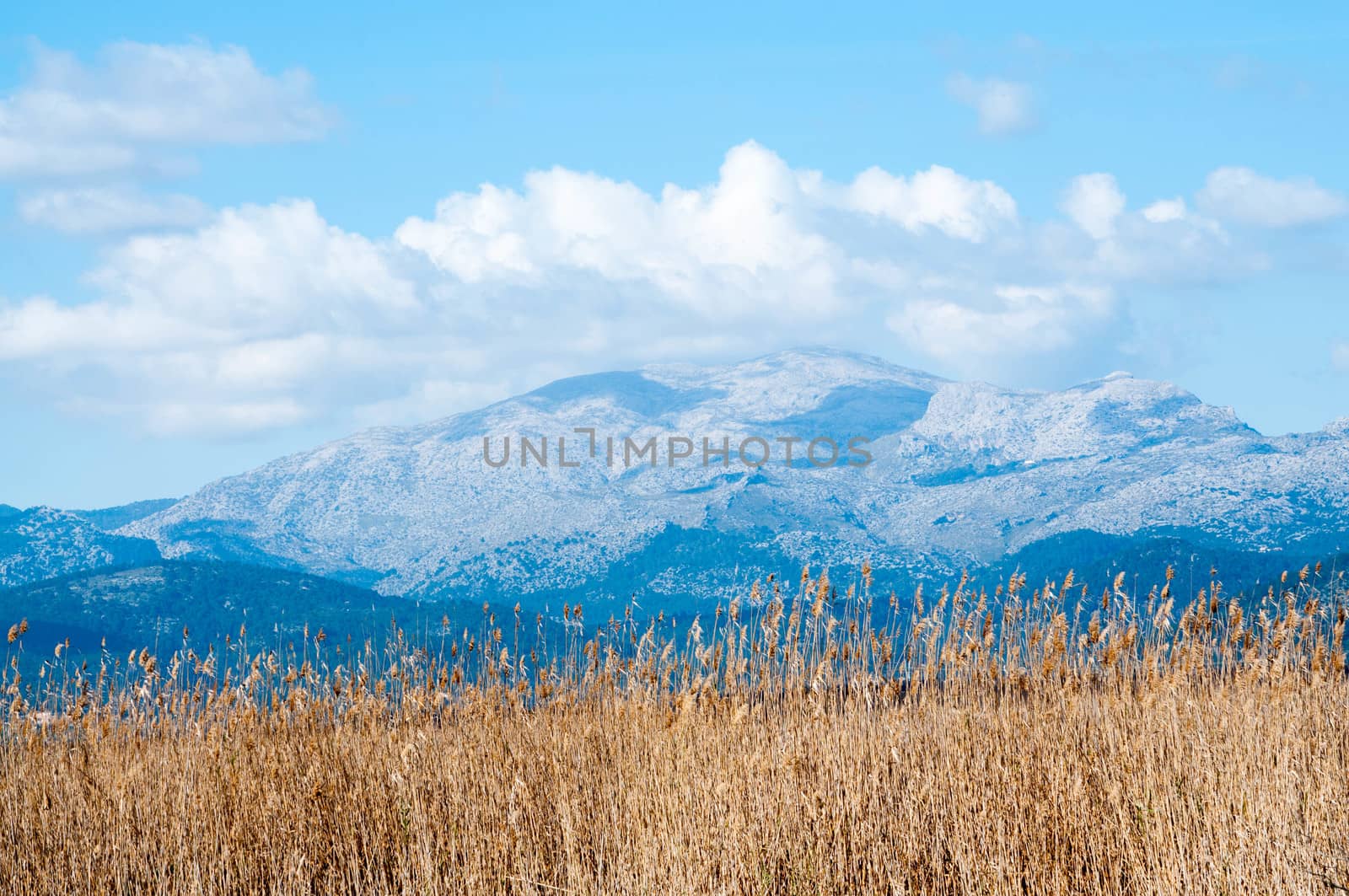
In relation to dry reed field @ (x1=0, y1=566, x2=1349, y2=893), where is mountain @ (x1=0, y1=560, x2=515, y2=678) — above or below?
below

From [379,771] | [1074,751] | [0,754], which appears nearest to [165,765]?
[379,771]

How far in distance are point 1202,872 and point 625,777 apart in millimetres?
3770

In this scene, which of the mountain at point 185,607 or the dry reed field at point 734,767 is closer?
the dry reed field at point 734,767

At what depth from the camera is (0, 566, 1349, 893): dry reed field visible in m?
6.61

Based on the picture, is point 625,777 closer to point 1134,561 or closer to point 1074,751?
point 1074,751

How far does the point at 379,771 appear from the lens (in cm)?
872

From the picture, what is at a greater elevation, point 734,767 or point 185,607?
point 734,767

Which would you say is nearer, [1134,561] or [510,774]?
[510,774]

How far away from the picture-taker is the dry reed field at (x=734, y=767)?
6605 millimetres

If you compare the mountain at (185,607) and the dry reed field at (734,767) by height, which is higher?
the dry reed field at (734,767)

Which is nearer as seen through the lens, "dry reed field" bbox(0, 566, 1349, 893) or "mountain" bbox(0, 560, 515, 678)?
"dry reed field" bbox(0, 566, 1349, 893)

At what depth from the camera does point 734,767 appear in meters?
7.72

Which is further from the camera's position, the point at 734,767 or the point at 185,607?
the point at 185,607

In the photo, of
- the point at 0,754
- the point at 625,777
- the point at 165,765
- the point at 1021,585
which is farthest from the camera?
the point at 1021,585
